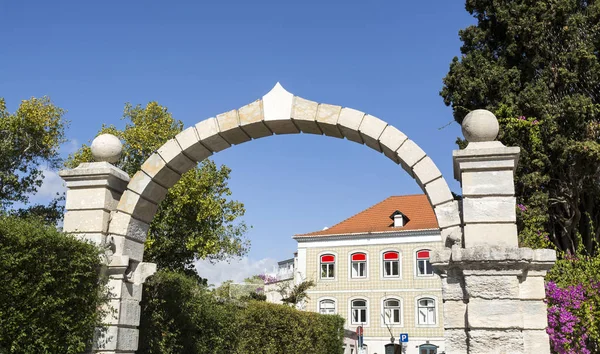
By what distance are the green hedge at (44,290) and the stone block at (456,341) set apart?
4.47 metres

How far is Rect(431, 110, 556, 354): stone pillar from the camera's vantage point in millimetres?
6984

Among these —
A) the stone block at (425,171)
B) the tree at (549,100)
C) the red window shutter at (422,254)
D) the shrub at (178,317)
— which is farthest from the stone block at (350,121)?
the red window shutter at (422,254)

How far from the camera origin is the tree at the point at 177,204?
75.9ft

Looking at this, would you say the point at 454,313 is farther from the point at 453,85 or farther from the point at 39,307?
the point at 453,85

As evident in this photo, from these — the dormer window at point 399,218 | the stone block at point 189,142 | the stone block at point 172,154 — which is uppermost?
the dormer window at point 399,218

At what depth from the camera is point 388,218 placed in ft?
127

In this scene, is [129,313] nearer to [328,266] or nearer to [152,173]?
[152,173]

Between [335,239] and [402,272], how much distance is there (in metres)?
4.68

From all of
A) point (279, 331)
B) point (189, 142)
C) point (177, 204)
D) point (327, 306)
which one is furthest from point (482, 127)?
point (327, 306)

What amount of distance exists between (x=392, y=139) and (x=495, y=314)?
2605 mm

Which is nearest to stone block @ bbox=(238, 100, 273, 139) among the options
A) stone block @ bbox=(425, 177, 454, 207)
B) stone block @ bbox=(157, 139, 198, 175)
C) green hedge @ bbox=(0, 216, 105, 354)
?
stone block @ bbox=(157, 139, 198, 175)

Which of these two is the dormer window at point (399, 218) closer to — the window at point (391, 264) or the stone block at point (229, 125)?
the window at point (391, 264)

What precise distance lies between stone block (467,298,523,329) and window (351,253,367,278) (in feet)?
100

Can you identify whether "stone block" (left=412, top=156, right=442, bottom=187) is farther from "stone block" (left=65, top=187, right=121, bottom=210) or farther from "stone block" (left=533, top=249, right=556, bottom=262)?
"stone block" (left=65, top=187, right=121, bottom=210)
